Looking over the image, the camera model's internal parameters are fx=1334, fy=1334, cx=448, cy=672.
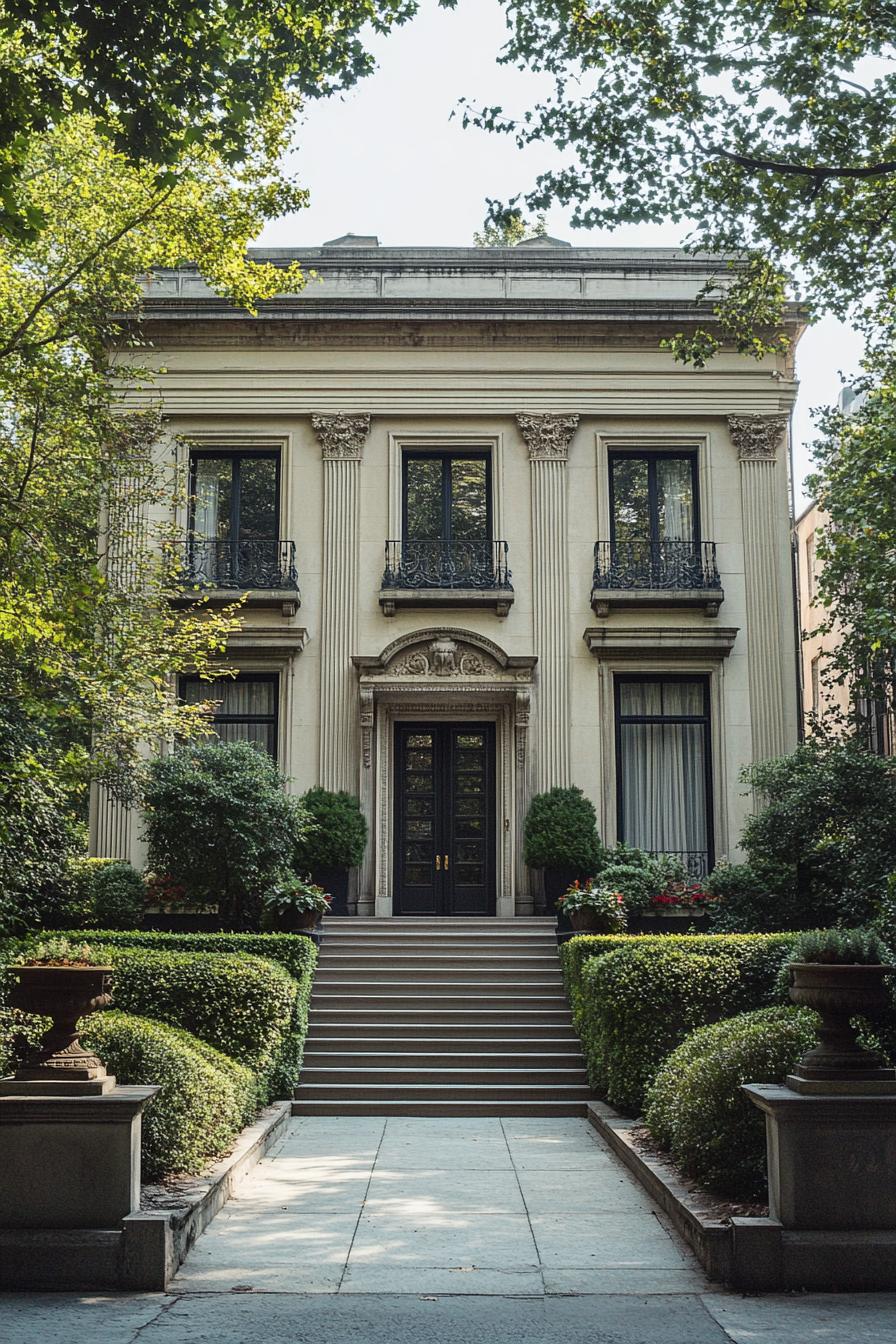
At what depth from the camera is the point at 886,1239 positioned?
7.12m

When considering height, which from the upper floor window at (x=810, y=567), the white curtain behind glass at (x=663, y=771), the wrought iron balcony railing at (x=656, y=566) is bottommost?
the white curtain behind glass at (x=663, y=771)

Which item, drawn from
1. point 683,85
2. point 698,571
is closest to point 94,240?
point 683,85

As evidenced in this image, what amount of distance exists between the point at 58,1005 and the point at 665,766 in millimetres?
15158

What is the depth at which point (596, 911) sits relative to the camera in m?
17.3

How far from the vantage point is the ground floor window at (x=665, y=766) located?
21.4 m

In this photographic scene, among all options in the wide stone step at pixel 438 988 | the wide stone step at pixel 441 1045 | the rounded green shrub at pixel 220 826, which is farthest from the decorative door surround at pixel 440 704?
the wide stone step at pixel 441 1045

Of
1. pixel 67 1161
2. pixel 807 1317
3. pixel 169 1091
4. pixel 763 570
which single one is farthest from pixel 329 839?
pixel 807 1317

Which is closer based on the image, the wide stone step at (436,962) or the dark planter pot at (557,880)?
the wide stone step at (436,962)

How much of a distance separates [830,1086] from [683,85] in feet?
27.8

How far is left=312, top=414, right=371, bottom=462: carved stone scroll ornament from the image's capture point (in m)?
22.2

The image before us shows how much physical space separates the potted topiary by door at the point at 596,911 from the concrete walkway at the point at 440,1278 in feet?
22.2

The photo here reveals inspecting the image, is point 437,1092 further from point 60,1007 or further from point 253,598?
point 253,598

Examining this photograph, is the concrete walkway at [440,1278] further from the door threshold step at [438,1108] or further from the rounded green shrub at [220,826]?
the rounded green shrub at [220,826]

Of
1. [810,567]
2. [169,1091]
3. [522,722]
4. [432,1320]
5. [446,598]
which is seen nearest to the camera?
[432,1320]
